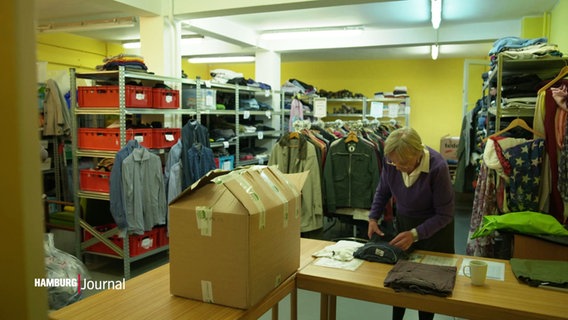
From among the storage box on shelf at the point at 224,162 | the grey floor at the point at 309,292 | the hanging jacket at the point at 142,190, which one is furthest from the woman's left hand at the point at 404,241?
the storage box on shelf at the point at 224,162

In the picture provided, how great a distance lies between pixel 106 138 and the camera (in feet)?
15.2

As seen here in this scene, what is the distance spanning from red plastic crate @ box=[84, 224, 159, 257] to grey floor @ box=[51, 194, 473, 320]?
0.76 ft

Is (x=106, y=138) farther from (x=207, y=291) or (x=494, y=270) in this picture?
(x=494, y=270)

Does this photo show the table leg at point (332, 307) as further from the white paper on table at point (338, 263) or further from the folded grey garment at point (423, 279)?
the folded grey garment at point (423, 279)

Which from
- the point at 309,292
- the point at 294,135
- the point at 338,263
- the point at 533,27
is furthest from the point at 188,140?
the point at 533,27

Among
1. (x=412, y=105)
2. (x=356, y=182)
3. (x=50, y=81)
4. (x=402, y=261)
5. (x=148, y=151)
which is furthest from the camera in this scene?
(x=412, y=105)

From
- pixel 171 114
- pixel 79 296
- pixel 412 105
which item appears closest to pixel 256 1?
pixel 171 114

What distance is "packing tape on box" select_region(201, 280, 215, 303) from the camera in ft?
5.90

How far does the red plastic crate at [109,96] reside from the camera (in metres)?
4.51

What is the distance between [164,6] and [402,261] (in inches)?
170

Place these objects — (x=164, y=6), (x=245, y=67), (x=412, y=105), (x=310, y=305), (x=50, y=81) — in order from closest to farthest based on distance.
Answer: (x=310, y=305) → (x=164, y=6) → (x=50, y=81) → (x=412, y=105) → (x=245, y=67)

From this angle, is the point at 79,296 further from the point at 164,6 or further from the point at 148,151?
the point at 164,6

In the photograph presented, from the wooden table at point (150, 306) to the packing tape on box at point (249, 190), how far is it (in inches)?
14.2

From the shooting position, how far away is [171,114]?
5.32 meters
